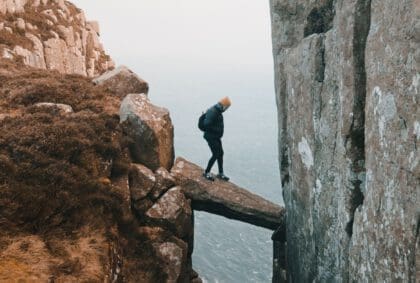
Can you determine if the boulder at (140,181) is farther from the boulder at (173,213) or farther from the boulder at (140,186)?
the boulder at (173,213)

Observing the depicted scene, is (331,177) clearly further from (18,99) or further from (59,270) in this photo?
(18,99)

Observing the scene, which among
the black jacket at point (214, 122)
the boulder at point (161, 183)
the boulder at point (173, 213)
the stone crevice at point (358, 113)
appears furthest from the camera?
the black jacket at point (214, 122)

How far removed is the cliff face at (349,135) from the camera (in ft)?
34.1

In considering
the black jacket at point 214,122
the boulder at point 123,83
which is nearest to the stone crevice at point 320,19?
the black jacket at point 214,122

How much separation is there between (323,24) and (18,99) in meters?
15.3

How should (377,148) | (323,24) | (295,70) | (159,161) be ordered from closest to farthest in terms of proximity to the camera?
(377,148) → (323,24) → (295,70) → (159,161)

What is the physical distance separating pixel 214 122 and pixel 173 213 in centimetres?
547

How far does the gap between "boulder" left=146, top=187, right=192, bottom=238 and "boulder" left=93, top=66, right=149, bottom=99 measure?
767cm

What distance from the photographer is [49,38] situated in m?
42.7

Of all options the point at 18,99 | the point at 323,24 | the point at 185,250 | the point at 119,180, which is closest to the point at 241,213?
the point at 185,250

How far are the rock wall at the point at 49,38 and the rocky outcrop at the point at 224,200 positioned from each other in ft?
69.8

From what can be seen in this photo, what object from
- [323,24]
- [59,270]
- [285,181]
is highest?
[323,24]

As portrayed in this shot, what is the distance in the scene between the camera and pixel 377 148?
12031 mm

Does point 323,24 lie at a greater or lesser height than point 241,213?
greater
